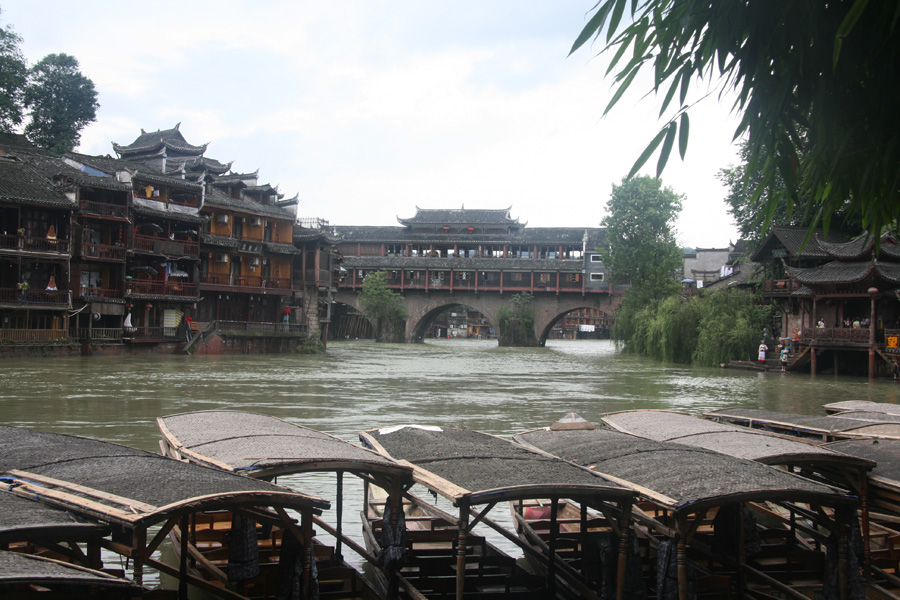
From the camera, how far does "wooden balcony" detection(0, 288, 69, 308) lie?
103 feet

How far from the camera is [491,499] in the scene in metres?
5.61

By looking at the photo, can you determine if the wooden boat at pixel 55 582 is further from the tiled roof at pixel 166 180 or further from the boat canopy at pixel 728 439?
the tiled roof at pixel 166 180

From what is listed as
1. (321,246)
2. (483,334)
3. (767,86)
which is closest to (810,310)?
(321,246)

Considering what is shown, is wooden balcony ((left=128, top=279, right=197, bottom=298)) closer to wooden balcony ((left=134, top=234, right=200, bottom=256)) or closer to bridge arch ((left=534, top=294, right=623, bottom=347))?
wooden balcony ((left=134, top=234, right=200, bottom=256))

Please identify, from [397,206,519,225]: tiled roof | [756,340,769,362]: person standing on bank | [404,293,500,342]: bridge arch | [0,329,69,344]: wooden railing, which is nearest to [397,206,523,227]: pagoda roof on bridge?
[397,206,519,225]: tiled roof

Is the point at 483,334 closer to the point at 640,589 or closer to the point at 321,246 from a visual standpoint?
the point at 321,246

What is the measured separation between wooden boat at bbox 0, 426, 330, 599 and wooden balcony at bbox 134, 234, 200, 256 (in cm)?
3299

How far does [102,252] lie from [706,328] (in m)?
26.5

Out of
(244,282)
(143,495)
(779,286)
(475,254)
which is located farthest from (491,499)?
(475,254)

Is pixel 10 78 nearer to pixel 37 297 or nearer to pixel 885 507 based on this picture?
pixel 37 297

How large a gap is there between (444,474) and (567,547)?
Answer: 1.95m

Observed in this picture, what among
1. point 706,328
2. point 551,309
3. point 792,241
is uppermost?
point 792,241

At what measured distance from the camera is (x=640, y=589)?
6.10 m

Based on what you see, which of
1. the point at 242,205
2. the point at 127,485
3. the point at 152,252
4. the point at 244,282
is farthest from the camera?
the point at 244,282
